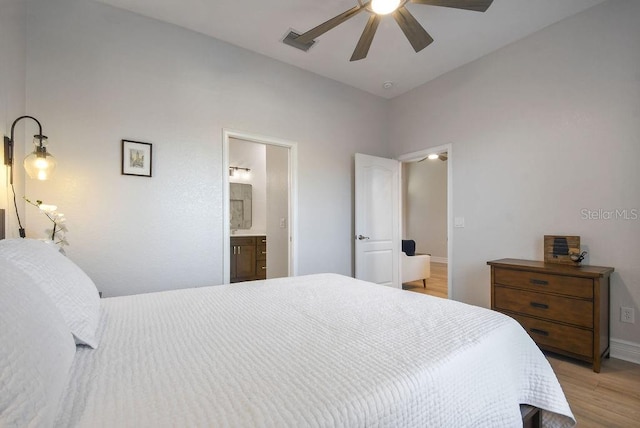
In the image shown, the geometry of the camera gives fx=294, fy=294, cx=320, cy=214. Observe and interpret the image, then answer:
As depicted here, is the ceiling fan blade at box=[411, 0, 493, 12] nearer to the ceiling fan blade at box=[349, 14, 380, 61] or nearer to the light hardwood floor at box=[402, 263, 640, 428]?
the ceiling fan blade at box=[349, 14, 380, 61]

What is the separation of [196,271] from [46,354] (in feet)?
7.39

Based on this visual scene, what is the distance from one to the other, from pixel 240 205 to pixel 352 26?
3.64 meters

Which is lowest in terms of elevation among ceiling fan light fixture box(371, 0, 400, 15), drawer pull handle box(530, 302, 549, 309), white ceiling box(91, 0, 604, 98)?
drawer pull handle box(530, 302, 549, 309)

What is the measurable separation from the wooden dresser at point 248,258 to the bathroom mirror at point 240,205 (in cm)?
61

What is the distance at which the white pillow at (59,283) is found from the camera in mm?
922

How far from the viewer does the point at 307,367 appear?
83cm

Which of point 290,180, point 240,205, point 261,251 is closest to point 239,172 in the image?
point 240,205

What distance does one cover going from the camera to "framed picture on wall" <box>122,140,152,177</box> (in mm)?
2455

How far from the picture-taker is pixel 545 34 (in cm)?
278

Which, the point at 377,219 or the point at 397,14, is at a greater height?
the point at 397,14

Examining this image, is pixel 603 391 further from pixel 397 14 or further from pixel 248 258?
pixel 248 258

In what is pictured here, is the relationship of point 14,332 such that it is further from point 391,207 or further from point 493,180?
point 391,207

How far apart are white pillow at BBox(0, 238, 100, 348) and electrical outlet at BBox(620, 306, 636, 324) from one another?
3454 mm

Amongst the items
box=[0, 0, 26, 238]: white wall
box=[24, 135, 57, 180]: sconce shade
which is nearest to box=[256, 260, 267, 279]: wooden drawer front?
box=[0, 0, 26, 238]: white wall
